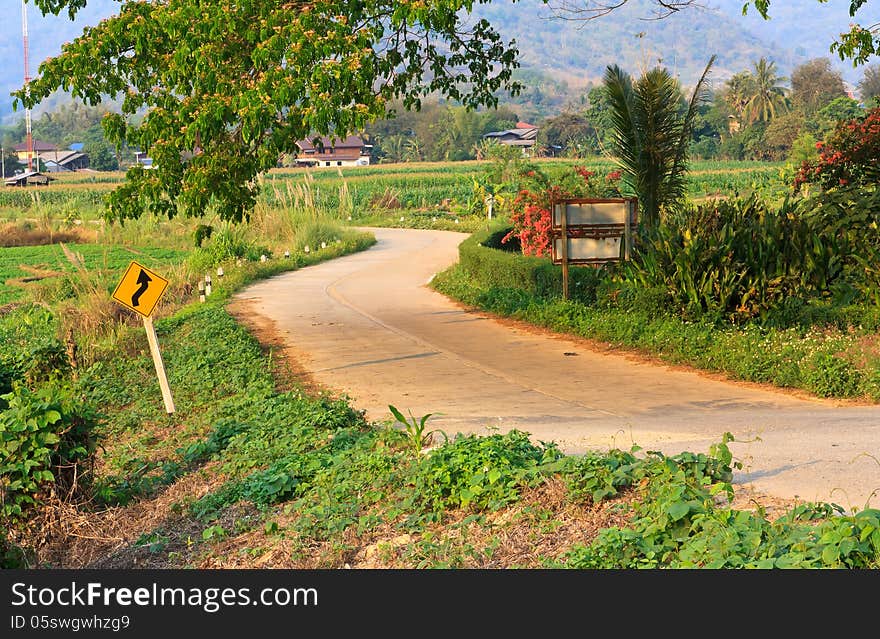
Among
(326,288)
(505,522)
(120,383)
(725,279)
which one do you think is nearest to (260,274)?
(326,288)

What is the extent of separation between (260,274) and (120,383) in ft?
43.2

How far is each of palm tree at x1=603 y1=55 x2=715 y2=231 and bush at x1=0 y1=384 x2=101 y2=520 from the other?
464 inches

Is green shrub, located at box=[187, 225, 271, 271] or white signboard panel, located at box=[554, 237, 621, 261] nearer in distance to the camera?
white signboard panel, located at box=[554, 237, 621, 261]

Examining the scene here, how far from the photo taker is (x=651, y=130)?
59.0 ft

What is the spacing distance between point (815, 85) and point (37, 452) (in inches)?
4607

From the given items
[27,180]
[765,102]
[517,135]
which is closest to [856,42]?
[27,180]

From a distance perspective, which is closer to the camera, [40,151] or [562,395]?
[562,395]

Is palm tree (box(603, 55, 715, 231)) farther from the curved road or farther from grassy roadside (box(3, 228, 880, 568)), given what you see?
grassy roadside (box(3, 228, 880, 568))

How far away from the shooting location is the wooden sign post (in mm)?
16922

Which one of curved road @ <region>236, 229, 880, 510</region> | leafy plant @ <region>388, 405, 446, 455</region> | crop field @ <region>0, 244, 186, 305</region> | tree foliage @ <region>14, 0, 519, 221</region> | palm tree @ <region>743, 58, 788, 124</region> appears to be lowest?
crop field @ <region>0, 244, 186, 305</region>

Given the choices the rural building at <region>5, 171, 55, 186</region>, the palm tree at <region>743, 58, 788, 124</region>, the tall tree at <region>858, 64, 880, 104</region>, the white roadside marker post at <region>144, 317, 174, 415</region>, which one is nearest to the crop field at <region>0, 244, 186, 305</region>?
the white roadside marker post at <region>144, 317, 174, 415</region>

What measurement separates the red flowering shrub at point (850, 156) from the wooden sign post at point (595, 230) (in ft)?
10.9

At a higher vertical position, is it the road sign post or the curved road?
the road sign post

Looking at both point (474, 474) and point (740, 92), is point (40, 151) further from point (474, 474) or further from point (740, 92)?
point (474, 474)
